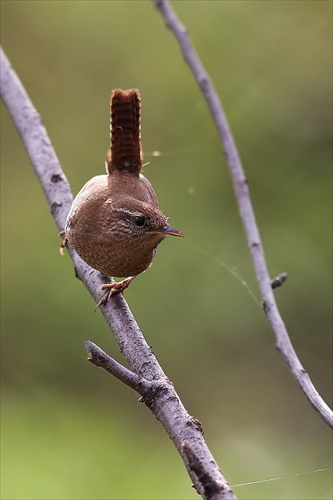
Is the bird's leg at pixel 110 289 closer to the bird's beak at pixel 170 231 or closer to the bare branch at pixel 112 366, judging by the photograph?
the bird's beak at pixel 170 231

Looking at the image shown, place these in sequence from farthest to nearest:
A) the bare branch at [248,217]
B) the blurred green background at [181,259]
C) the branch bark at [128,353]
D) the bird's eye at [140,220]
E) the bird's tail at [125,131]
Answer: the blurred green background at [181,259]
the bird's tail at [125,131]
the bird's eye at [140,220]
the bare branch at [248,217]
the branch bark at [128,353]

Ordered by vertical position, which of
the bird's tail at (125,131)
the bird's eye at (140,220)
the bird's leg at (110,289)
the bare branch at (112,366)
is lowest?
the bare branch at (112,366)

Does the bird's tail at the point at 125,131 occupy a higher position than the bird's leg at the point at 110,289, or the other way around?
the bird's tail at the point at 125,131

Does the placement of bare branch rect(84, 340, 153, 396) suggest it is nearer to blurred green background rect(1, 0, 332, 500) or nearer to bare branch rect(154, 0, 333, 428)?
bare branch rect(154, 0, 333, 428)

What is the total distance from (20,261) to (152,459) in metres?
1.98

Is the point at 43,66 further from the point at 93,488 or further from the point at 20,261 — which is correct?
the point at 93,488

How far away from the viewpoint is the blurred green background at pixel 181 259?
4.84 meters

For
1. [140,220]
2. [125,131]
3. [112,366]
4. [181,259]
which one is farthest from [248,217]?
[181,259]

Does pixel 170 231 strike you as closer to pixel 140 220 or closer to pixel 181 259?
pixel 140 220

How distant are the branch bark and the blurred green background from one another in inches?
81.0

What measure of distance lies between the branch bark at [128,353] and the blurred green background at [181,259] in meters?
2.06

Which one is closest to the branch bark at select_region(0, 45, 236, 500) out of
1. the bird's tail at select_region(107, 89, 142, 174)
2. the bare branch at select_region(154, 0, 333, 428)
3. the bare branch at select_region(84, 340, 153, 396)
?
the bare branch at select_region(84, 340, 153, 396)

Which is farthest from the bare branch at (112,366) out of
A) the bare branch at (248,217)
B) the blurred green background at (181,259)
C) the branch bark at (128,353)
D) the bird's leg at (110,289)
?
the blurred green background at (181,259)

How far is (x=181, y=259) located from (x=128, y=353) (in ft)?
12.0
